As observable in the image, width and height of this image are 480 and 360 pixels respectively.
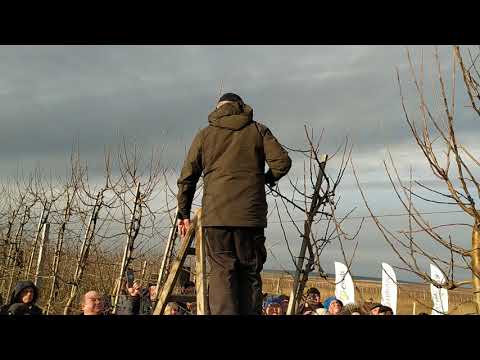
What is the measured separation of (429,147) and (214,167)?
5.11 ft

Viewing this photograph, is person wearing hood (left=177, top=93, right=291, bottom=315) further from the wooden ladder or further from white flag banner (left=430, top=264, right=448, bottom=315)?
white flag banner (left=430, top=264, right=448, bottom=315)

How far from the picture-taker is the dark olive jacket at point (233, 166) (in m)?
3.69

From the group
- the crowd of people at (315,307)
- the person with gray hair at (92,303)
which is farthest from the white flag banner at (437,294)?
the person with gray hair at (92,303)

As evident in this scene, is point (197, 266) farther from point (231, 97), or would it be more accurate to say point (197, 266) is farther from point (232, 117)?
point (231, 97)

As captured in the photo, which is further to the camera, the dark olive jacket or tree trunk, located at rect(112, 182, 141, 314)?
tree trunk, located at rect(112, 182, 141, 314)

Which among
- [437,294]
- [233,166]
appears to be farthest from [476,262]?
[437,294]

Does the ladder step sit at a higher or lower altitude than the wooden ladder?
lower

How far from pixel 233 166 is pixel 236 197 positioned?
9.1 inches

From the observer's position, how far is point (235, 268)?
3766 mm

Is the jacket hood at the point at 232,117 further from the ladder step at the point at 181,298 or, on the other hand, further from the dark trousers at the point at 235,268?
the ladder step at the point at 181,298

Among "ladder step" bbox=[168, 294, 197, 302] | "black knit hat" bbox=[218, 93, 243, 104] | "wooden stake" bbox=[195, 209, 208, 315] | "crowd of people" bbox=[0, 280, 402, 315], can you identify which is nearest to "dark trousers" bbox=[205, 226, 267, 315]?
"wooden stake" bbox=[195, 209, 208, 315]

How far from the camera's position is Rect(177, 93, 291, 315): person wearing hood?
12.1 ft

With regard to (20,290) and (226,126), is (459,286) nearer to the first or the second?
(226,126)
